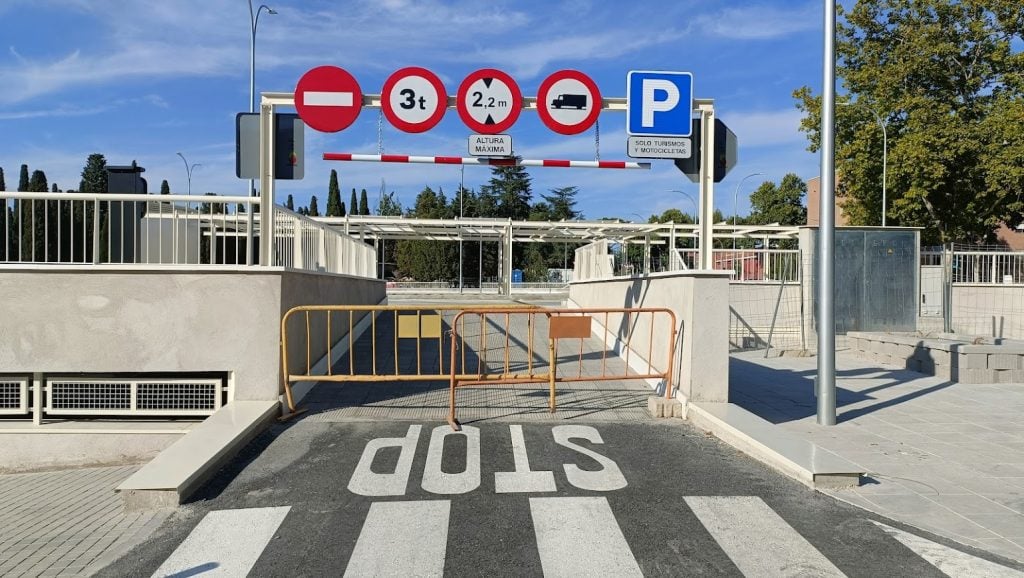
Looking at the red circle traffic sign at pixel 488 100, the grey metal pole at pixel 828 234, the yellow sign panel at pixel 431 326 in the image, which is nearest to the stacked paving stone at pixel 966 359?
the grey metal pole at pixel 828 234

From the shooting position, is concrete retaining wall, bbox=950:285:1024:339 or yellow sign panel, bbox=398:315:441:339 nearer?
yellow sign panel, bbox=398:315:441:339

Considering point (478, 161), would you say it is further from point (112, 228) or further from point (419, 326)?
point (112, 228)

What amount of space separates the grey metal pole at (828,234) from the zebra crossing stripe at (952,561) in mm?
3654

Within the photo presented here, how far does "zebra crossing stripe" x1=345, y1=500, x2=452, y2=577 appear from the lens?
4.18 metres

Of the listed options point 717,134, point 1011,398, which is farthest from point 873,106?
point 717,134

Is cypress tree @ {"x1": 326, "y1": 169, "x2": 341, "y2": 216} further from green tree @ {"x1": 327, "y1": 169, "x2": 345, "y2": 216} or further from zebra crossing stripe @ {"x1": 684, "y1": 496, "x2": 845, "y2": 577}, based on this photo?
zebra crossing stripe @ {"x1": 684, "y1": 496, "x2": 845, "y2": 577}

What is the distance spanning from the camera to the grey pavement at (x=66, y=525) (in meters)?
4.48

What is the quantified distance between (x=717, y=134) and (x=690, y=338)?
279cm

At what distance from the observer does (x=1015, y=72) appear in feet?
86.2

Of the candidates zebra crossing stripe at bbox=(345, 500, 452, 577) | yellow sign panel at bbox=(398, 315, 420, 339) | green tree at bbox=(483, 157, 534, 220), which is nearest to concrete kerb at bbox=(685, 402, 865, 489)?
zebra crossing stripe at bbox=(345, 500, 452, 577)

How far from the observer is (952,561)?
4.35m

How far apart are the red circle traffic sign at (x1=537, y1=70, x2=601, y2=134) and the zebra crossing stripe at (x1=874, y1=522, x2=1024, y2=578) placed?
604cm

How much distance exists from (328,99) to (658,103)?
4109 mm

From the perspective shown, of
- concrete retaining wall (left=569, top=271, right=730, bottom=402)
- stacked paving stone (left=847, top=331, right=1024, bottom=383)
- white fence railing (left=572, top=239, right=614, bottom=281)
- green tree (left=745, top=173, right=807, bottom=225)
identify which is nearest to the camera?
concrete retaining wall (left=569, top=271, right=730, bottom=402)
